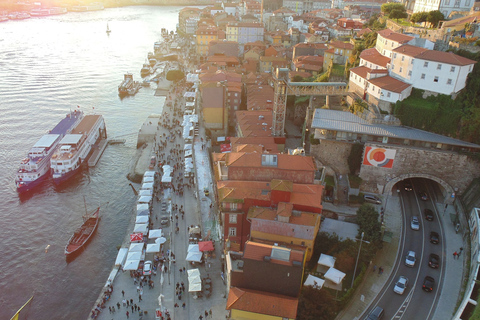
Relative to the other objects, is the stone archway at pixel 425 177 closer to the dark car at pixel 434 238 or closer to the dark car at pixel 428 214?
the dark car at pixel 428 214

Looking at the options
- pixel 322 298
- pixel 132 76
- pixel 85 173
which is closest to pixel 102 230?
pixel 85 173

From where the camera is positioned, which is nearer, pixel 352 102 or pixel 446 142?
pixel 446 142

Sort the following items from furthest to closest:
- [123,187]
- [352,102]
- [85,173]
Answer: [85,173] → [123,187] → [352,102]

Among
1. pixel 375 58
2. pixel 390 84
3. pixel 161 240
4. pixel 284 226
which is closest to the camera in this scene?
pixel 284 226

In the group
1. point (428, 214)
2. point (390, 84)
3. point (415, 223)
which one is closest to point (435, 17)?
point (390, 84)

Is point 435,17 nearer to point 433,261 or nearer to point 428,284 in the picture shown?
point 433,261

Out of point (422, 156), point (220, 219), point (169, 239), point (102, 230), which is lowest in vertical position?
point (102, 230)

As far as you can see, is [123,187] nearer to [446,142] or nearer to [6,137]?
[6,137]

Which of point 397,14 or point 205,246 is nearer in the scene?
point 205,246
